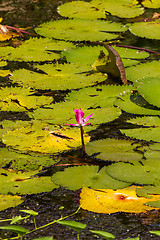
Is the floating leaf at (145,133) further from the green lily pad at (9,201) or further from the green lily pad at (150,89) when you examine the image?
the green lily pad at (9,201)

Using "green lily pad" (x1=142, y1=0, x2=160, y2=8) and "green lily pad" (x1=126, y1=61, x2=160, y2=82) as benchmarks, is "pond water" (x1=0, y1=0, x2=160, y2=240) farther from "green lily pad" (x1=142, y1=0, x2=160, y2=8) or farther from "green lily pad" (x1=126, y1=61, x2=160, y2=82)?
"green lily pad" (x1=142, y1=0, x2=160, y2=8)

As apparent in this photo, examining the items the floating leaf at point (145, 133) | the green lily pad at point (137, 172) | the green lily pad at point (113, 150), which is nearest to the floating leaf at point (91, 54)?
the floating leaf at point (145, 133)

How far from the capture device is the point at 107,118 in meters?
2.65

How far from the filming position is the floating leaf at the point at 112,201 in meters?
1.90

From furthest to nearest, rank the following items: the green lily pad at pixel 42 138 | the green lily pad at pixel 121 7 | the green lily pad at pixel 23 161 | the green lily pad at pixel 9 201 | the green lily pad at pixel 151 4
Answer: the green lily pad at pixel 151 4 < the green lily pad at pixel 121 7 < the green lily pad at pixel 42 138 < the green lily pad at pixel 23 161 < the green lily pad at pixel 9 201

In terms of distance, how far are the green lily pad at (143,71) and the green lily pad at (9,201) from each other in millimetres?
1413

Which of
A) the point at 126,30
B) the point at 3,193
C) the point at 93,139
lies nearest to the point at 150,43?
the point at 126,30

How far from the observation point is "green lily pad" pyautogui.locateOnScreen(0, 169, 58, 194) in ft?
6.70

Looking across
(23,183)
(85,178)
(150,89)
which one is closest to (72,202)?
(85,178)

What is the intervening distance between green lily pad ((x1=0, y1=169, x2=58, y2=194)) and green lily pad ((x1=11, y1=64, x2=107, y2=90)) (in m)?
1.06

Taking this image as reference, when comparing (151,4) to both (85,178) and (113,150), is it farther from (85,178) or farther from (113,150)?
(85,178)

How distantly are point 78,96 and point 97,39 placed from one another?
42.7 inches

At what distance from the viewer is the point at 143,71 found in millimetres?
3199

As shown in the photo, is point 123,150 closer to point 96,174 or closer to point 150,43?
point 96,174
